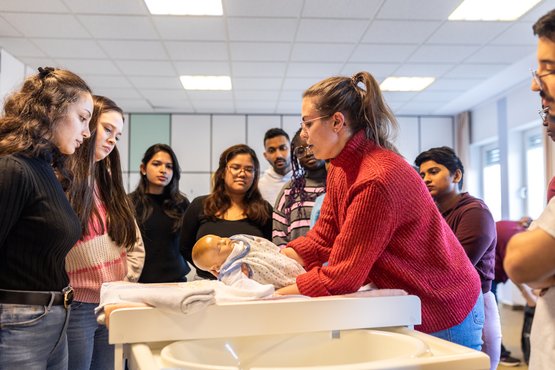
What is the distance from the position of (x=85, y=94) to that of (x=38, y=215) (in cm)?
41

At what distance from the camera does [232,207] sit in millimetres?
2586

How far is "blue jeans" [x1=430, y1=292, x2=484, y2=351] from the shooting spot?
51.8 inches

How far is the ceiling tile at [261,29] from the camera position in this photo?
4.09 m

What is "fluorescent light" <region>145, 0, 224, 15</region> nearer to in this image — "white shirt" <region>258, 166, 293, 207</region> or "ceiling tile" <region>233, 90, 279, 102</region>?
"white shirt" <region>258, 166, 293, 207</region>

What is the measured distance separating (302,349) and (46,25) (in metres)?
3.98

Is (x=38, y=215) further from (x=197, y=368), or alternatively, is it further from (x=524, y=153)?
(x=524, y=153)

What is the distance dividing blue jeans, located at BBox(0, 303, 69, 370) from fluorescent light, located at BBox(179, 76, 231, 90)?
4562mm

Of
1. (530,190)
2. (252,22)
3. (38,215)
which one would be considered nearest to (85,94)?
(38,215)

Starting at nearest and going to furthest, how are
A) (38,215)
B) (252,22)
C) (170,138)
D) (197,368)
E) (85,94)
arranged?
(197,368)
(38,215)
(85,94)
(252,22)
(170,138)

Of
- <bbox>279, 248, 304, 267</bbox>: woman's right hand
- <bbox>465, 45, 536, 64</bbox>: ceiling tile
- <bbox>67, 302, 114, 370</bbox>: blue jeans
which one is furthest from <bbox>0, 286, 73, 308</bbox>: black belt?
<bbox>465, 45, 536, 64</bbox>: ceiling tile

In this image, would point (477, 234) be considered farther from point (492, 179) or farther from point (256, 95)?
point (492, 179)

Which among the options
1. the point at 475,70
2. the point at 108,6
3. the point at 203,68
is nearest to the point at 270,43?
the point at 203,68

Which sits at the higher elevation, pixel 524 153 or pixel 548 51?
pixel 524 153

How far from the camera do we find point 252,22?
13.5 ft
